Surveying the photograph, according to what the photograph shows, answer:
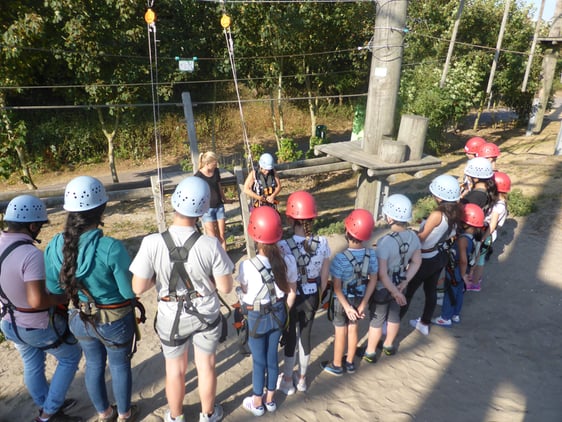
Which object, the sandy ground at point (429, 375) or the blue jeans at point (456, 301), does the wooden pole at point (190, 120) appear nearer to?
the sandy ground at point (429, 375)

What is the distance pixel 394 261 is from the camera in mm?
3168

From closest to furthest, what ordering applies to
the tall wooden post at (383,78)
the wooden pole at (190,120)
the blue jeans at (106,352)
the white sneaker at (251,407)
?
1. the blue jeans at (106,352)
2. the white sneaker at (251,407)
3. the tall wooden post at (383,78)
4. the wooden pole at (190,120)

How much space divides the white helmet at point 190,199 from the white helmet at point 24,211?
3.22 feet

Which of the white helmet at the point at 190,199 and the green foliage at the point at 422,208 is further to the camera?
the green foliage at the point at 422,208

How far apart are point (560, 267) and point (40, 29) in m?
8.58

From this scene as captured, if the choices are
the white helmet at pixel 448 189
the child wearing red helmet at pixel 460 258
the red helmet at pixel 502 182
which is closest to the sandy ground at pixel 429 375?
the child wearing red helmet at pixel 460 258

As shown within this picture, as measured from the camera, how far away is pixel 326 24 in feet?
38.6

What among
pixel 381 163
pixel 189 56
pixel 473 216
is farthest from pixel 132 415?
pixel 189 56

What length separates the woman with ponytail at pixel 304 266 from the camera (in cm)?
292

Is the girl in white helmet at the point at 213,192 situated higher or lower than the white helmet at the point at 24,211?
lower

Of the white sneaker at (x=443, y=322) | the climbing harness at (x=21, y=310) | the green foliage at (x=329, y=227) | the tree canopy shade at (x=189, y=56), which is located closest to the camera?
the climbing harness at (x=21, y=310)

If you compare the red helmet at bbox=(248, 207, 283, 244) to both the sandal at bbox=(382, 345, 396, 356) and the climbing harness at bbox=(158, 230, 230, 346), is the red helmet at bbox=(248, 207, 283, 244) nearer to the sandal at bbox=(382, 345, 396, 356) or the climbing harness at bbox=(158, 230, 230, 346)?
the climbing harness at bbox=(158, 230, 230, 346)

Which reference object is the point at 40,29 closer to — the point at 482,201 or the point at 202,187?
the point at 202,187

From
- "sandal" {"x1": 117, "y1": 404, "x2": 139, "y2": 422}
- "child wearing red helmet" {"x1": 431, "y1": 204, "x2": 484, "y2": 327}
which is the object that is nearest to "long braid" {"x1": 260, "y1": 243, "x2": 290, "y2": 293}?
"sandal" {"x1": 117, "y1": 404, "x2": 139, "y2": 422}
